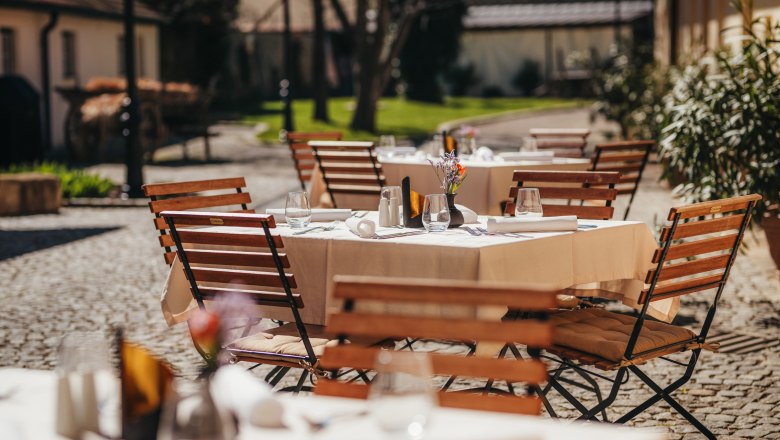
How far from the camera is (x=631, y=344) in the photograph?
4746 mm

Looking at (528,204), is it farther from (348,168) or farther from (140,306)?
(348,168)

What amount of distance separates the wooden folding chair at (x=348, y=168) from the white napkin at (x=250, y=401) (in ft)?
20.8

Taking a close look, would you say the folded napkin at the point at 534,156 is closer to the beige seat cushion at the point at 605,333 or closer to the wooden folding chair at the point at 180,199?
the wooden folding chair at the point at 180,199

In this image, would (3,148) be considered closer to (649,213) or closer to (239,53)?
(649,213)

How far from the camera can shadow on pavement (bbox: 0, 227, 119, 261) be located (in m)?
11.2

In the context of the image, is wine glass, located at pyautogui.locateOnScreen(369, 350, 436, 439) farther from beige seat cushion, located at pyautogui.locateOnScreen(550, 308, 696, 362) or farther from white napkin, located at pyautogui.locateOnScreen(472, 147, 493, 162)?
white napkin, located at pyautogui.locateOnScreen(472, 147, 493, 162)

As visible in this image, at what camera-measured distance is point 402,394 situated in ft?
8.07

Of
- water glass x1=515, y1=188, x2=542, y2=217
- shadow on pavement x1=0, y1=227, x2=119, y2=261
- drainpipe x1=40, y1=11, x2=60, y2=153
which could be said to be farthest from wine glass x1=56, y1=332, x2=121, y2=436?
drainpipe x1=40, y1=11, x2=60, y2=153

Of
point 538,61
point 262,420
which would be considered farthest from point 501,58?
point 262,420

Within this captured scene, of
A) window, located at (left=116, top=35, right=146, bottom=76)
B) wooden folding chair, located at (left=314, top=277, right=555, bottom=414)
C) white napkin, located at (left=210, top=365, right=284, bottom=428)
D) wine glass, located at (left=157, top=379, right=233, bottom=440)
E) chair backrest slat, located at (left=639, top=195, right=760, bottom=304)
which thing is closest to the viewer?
wine glass, located at (left=157, top=379, right=233, bottom=440)

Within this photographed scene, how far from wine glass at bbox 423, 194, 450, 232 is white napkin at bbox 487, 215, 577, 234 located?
202mm

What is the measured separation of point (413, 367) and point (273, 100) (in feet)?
144

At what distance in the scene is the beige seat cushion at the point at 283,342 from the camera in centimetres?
484
